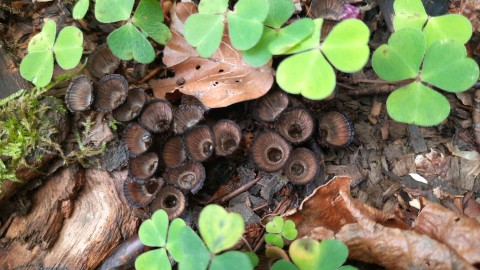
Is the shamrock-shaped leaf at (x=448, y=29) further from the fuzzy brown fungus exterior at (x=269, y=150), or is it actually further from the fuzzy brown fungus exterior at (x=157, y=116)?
the fuzzy brown fungus exterior at (x=157, y=116)

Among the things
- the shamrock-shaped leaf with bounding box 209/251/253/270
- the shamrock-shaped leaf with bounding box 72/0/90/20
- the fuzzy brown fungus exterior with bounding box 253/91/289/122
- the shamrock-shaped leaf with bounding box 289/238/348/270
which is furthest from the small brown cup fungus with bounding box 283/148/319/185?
the shamrock-shaped leaf with bounding box 72/0/90/20

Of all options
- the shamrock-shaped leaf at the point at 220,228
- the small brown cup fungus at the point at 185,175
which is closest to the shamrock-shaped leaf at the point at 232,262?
the shamrock-shaped leaf at the point at 220,228

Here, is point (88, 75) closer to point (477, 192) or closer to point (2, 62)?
point (2, 62)

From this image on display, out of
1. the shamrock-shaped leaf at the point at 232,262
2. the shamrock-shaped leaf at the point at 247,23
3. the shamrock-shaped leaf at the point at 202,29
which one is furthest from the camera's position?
the shamrock-shaped leaf at the point at 202,29

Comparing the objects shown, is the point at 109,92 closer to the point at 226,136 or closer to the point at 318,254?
the point at 226,136

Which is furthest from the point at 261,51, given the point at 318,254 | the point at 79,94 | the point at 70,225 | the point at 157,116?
the point at 70,225
